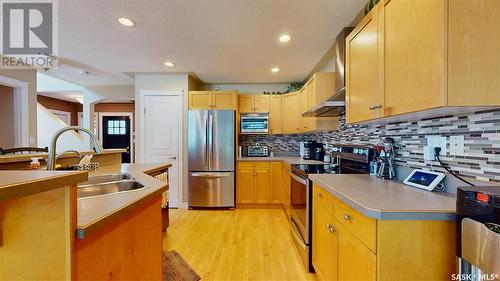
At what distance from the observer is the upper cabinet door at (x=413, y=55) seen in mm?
927

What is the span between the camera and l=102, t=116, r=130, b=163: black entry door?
A: 6840 millimetres

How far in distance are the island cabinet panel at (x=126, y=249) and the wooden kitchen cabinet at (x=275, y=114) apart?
115 inches

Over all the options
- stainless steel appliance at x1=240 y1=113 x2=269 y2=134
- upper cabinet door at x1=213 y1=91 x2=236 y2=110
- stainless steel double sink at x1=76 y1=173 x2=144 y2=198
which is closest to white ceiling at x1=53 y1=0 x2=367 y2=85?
upper cabinet door at x1=213 y1=91 x2=236 y2=110

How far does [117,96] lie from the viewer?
4602mm

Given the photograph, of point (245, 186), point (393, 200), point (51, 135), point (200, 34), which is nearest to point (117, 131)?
point (51, 135)

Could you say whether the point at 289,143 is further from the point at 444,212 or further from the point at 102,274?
the point at 102,274

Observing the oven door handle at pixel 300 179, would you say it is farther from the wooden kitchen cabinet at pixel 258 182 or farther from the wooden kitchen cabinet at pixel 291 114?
the wooden kitchen cabinet at pixel 291 114

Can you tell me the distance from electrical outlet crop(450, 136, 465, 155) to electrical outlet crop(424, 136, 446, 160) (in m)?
0.05

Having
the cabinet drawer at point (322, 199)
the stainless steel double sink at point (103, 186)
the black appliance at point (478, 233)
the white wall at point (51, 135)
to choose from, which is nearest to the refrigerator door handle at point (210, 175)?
the stainless steel double sink at point (103, 186)

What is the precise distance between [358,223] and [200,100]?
3258mm

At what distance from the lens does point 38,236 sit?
684 millimetres

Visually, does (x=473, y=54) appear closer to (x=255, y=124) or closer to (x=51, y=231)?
(x=51, y=231)

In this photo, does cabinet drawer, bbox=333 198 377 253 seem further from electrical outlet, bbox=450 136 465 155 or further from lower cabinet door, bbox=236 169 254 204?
lower cabinet door, bbox=236 169 254 204

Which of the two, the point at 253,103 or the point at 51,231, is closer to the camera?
the point at 51,231
